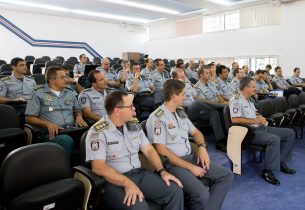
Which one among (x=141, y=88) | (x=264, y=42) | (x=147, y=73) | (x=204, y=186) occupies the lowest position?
(x=204, y=186)

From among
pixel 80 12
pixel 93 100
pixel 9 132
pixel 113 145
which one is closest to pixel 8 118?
pixel 9 132

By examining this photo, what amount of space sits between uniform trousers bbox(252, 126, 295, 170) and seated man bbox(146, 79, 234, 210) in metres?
1.07

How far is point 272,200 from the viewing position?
8.87ft

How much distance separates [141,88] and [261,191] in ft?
10.5

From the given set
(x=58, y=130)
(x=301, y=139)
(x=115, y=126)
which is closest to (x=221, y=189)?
(x=115, y=126)

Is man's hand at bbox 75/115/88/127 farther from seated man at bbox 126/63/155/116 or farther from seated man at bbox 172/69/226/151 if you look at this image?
seated man at bbox 126/63/155/116

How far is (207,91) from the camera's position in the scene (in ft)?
15.6

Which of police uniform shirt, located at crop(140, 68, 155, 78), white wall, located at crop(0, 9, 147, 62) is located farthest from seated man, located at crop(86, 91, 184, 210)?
white wall, located at crop(0, 9, 147, 62)

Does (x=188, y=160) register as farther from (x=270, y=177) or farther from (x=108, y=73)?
(x=108, y=73)

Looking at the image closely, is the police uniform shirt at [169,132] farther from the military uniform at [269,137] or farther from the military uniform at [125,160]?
the military uniform at [269,137]

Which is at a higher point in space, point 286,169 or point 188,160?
point 188,160

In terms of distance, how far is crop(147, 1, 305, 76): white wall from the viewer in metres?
9.36

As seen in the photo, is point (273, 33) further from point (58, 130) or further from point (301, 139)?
point (58, 130)

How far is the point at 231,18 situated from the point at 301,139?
25.7 feet
